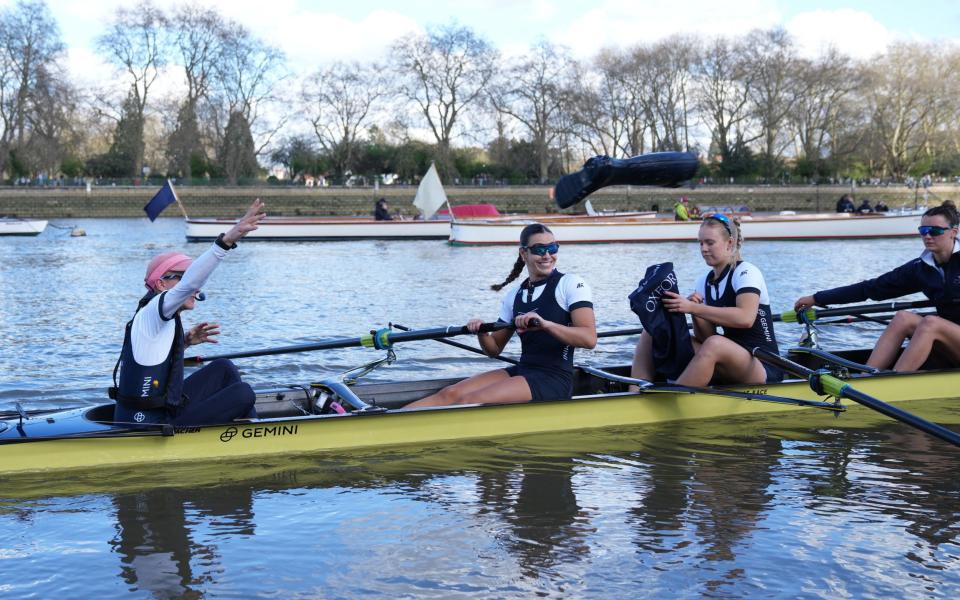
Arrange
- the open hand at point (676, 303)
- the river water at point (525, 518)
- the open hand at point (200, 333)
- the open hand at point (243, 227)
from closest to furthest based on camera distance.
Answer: the river water at point (525, 518) < the open hand at point (243, 227) < the open hand at point (200, 333) < the open hand at point (676, 303)

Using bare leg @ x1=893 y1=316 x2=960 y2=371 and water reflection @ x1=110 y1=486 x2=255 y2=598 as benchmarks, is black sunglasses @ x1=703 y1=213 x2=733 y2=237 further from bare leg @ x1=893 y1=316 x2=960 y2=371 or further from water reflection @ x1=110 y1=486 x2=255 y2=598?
water reflection @ x1=110 y1=486 x2=255 y2=598

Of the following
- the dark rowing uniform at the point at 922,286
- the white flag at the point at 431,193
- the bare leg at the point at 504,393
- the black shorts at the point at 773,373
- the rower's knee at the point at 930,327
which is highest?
the white flag at the point at 431,193

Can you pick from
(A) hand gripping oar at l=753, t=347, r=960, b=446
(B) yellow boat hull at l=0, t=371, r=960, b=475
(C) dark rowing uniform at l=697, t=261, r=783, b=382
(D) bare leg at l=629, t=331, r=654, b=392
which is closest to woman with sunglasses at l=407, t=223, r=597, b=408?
(B) yellow boat hull at l=0, t=371, r=960, b=475

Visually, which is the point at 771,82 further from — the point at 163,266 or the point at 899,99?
the point at 163,266

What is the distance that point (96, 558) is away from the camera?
589 cm

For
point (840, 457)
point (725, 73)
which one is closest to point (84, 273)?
point (840, 457)

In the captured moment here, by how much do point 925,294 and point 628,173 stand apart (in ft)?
9.84

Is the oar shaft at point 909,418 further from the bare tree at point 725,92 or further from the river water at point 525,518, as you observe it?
the bare tree at point 725,92

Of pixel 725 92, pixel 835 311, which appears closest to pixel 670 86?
pixel 725 92

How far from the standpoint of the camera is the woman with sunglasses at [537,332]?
24.0 feet

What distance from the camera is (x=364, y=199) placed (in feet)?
221

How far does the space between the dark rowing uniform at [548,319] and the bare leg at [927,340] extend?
11.0 ft

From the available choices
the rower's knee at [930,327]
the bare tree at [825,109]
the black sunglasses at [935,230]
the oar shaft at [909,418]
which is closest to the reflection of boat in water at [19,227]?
the rower's knee at [930,327]

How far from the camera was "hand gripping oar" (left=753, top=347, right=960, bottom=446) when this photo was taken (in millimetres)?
6602
